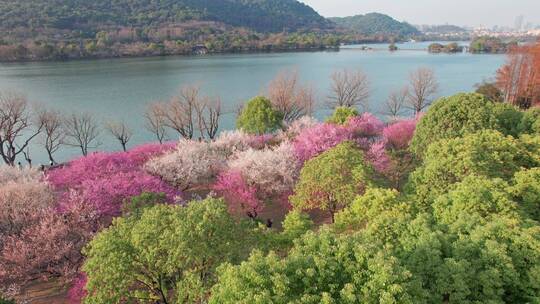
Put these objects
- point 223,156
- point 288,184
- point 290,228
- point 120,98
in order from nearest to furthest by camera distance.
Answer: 1. point 290,228
2. point 288,184
3. point 223,156
4. point 120,98

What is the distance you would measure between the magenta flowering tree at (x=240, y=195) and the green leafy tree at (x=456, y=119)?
28.1ft

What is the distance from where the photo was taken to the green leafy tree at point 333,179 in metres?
15.7

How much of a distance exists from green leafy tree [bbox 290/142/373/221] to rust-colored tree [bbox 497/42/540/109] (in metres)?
30.7

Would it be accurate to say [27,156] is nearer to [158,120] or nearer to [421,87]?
[158,120]

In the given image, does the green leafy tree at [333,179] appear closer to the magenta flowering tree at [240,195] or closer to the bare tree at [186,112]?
the magenta flowering tree at [240,195]

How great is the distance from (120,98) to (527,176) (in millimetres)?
42056

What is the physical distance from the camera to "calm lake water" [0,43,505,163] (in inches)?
1641

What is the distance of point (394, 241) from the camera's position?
10984mm

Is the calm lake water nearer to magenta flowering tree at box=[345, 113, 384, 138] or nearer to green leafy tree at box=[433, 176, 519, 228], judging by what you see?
magenta flowering tree at box=[345, 113, 384, 138]

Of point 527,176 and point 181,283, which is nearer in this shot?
point 181,283

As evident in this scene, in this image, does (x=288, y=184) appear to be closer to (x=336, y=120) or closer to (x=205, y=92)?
(x=336, y=120)

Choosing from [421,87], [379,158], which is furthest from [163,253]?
[421,87]

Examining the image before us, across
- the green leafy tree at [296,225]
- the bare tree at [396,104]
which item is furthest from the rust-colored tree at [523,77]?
the green leafy tree at [296,225]

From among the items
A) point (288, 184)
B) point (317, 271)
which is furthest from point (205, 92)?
point (317, 271)
